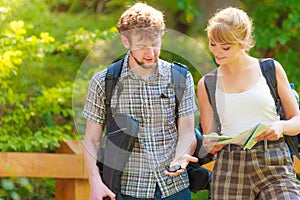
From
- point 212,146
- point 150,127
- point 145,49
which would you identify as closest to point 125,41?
point 145,49

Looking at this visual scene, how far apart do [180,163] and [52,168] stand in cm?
170

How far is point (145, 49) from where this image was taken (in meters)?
3.37

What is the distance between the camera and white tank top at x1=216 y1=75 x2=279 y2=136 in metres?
3.50

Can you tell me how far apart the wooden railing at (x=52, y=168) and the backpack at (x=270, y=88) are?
1.52 m

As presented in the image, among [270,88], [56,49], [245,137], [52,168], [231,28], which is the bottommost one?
[52,168]

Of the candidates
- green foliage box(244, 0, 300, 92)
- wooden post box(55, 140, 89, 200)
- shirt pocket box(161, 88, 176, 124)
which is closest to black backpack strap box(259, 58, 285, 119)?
shirt pocket box(161, 88, 176, 124)

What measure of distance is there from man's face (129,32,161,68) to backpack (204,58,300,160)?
364mm

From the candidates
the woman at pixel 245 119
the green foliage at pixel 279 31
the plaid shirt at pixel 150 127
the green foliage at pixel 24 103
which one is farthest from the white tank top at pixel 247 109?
the green foliage at pixel 279 31

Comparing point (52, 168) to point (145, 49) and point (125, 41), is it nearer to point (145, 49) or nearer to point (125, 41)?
point (125, 41)

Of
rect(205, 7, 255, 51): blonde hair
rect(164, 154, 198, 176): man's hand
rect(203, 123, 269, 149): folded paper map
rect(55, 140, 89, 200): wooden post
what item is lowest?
rect(55, 140, 89, 200): wooden post

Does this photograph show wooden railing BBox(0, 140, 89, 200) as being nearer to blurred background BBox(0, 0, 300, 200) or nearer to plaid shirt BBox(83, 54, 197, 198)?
blurred background BBox(0, 0, 300, 200)

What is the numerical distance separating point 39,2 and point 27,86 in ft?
4.44

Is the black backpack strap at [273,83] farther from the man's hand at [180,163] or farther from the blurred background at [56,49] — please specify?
the man's hand at [180,163]

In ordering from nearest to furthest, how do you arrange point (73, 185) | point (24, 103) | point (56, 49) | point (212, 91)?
point (212, 91) < point (73, 185) < point (24, 103) < point (56, 49)
